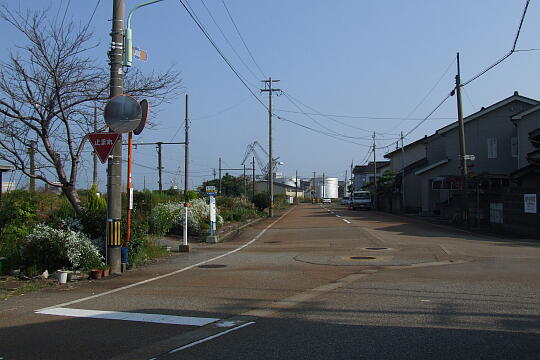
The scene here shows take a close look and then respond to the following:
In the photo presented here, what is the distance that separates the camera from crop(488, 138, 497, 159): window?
3875 centimetres

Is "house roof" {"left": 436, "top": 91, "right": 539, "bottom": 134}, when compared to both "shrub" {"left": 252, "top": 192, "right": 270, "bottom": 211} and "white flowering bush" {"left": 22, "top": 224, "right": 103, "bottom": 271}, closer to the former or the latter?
"shrub" {"left": 252, "top": 192, "right": 270, "bottom": 211}

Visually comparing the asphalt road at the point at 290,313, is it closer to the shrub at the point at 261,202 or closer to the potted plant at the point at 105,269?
the potted plant at the point at 105,269

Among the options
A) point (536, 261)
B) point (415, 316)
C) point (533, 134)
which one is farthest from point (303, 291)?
point (533, 134)

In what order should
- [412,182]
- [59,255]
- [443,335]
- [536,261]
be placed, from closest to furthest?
[443,335]
[59,255]
[536,261]
[412,182]

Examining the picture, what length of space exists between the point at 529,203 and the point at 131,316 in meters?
19.2

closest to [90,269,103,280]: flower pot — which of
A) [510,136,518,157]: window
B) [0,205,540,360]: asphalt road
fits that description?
[0,205,540,360]: asphalt road

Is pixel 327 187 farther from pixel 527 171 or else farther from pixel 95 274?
pixel 95 274

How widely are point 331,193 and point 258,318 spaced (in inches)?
6304

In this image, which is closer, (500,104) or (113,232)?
(113,232)

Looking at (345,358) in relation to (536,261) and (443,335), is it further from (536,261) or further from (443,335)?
(536,261)

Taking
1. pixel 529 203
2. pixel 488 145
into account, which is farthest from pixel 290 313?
pixel 488 145

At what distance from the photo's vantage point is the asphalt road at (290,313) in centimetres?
571

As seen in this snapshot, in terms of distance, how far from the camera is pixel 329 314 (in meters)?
7.34

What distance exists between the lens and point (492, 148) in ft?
128
